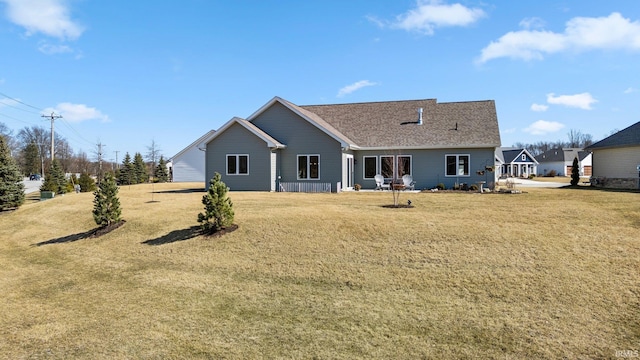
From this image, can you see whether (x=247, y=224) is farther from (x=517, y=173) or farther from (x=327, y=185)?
(x=517, y=173)

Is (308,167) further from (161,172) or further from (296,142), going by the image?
(161,172)

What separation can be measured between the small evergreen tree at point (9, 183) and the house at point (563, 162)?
76157mm

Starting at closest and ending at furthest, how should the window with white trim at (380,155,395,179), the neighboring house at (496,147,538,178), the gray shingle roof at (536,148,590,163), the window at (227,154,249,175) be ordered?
the window at (227,154,249,175) → the window with white trim at (380,155,395,179) → the neighboring house at (496,147,538,178) → the gray shingle roof at (536,148,590,163)

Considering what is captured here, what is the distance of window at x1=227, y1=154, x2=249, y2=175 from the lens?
24.5m

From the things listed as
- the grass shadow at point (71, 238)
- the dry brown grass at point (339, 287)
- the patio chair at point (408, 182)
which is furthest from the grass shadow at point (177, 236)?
the patio chair at point (408, 182)

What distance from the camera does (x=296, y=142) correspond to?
2520 centimetres

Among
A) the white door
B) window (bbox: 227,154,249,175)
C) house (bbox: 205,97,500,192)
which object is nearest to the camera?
house (bbox: 205,97,500,192)

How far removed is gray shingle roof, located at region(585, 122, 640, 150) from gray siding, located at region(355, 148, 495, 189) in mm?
9701

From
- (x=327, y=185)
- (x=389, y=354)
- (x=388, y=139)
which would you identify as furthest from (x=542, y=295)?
(x=388, y=139)

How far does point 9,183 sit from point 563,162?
79473 mm

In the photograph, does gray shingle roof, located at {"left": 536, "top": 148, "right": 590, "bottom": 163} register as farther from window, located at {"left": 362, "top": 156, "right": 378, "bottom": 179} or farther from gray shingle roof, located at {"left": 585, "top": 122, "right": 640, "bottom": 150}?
window, located at {"left": 362, "top": 156, "right": 378, "bottom": 179}

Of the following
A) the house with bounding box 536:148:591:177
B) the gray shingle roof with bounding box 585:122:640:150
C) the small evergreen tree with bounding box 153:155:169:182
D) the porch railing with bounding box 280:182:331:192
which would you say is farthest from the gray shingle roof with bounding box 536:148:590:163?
the small evergreen tree with bounding box 153:155:169:182

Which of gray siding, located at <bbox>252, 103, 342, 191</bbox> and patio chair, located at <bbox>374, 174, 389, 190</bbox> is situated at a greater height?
gray siding, located at <bbox>252, 103, 342, 191</bbox>

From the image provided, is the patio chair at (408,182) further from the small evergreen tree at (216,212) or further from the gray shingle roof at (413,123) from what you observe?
the small evergreen tree at (216,212)
